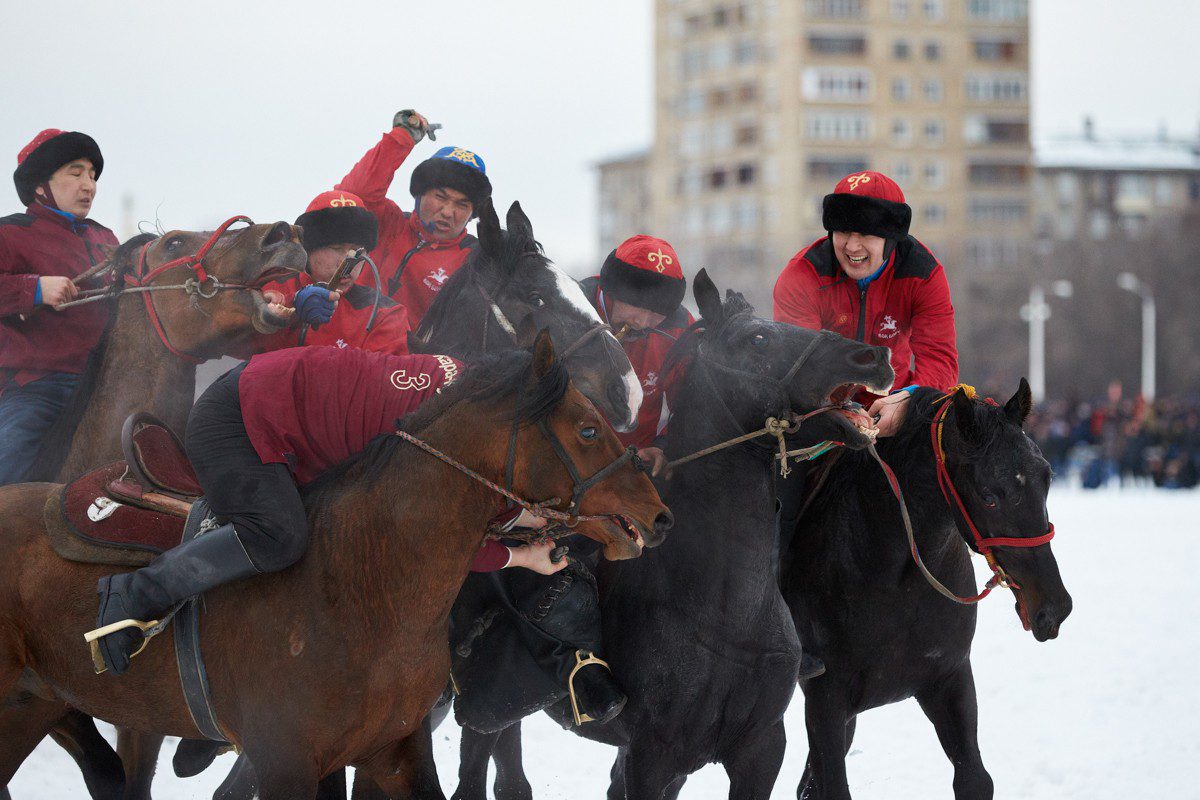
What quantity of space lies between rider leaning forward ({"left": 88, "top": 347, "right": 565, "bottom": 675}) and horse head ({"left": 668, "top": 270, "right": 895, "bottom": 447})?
1.02 metres

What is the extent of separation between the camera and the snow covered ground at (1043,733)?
7652 millimetres

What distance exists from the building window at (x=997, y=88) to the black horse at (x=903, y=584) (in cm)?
8457

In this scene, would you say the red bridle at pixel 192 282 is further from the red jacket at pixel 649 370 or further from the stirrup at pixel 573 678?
the stirrup at pixel 573 678

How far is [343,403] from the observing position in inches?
183

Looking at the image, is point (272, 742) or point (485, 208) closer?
point (272, 742)

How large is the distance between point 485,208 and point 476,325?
45 cm

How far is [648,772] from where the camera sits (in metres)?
5.02

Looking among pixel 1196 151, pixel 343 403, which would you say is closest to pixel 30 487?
pixel 343 403

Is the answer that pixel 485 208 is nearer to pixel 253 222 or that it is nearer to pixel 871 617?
pixel 253 222

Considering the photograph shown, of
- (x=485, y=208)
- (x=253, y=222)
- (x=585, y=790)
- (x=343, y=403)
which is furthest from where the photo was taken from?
(x=585, y=790)

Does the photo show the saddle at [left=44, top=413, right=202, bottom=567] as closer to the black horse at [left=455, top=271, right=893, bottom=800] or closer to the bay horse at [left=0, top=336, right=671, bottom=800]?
the bay horse at [left=0, top=336, right=671, bottom=800]

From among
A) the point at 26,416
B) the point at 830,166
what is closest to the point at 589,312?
the point at 26,416

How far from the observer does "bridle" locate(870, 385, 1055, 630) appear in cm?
521

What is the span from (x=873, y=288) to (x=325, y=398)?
264 centimetres
